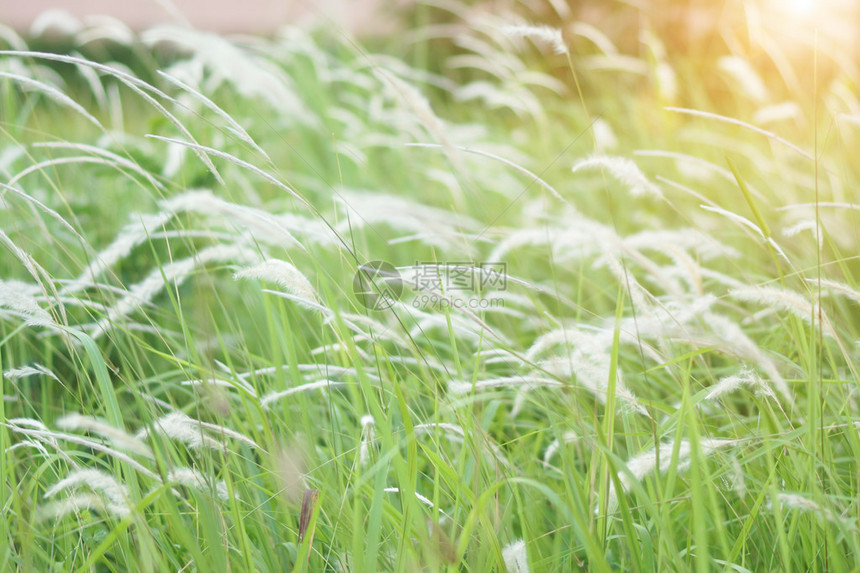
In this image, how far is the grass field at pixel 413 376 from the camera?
69cm

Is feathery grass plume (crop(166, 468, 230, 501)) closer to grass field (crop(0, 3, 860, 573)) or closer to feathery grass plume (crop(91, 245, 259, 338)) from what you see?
grass field (crop(0, 3, 860, 573))

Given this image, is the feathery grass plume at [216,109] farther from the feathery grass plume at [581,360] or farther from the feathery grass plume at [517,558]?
the feathery grass plume at [517,558]

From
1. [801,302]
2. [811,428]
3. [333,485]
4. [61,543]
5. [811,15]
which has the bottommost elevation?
[61,543]

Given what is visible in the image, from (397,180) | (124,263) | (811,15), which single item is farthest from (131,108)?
(811,15)

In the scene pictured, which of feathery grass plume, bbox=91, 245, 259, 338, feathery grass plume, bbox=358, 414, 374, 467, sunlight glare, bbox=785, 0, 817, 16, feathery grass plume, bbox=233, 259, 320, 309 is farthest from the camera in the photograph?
sunlight glare, bbox=785, 0, 817, 16

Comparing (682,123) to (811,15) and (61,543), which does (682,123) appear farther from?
(61,543)

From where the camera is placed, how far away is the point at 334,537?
0.73m

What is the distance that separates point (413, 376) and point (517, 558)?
30 centimetres

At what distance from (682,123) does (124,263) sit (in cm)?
321

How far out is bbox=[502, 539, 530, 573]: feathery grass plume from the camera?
0.65 m

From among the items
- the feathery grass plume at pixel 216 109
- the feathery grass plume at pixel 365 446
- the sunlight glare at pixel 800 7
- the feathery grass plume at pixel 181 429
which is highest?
the sunlight glare at pixel 800 7

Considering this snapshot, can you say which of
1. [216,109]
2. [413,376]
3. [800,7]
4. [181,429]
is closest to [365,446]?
[413,376]

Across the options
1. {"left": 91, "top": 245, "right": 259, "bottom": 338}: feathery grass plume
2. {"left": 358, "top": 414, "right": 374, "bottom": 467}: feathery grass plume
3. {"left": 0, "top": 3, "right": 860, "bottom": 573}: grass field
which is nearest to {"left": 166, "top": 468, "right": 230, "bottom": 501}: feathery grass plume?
{"left": 0, "top": 3, "right": 860, "bottom": 573}: grass field

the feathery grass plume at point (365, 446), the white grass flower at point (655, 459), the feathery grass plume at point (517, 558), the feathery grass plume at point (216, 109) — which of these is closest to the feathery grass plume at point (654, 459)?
the white grass flower at point (655, 459)
